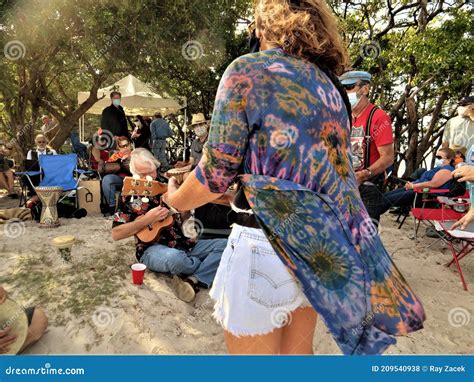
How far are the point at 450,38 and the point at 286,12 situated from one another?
9239mm

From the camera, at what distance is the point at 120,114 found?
8.45 m

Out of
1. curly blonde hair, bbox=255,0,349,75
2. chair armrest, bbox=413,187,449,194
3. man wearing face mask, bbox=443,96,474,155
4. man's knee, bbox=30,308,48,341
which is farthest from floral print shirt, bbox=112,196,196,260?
man wearing face mask, bbox=443,96,474,155

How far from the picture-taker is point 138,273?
3451 millimetres

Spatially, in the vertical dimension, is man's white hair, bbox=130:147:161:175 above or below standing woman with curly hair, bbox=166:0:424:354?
below

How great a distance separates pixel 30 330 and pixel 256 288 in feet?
7.07

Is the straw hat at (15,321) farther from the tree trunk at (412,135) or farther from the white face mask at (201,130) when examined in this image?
the tree trunk at (412,135)

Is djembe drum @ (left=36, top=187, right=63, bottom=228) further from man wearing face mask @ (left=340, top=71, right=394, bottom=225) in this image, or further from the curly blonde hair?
the curly blonde hair

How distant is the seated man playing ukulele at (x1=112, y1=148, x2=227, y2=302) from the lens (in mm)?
3463

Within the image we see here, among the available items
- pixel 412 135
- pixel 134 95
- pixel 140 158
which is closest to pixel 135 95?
pixel 134 95

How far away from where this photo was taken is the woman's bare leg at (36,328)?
2.43 m

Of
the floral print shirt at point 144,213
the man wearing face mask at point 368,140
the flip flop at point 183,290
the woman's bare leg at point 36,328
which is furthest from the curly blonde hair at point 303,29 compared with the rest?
the floral print shirt at point 144,213

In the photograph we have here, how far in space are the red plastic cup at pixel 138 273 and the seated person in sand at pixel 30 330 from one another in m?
0.95

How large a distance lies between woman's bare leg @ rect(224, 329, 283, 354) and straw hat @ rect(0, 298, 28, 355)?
75.6 inches

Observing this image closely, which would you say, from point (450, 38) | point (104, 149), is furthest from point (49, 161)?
point (450, 38)
